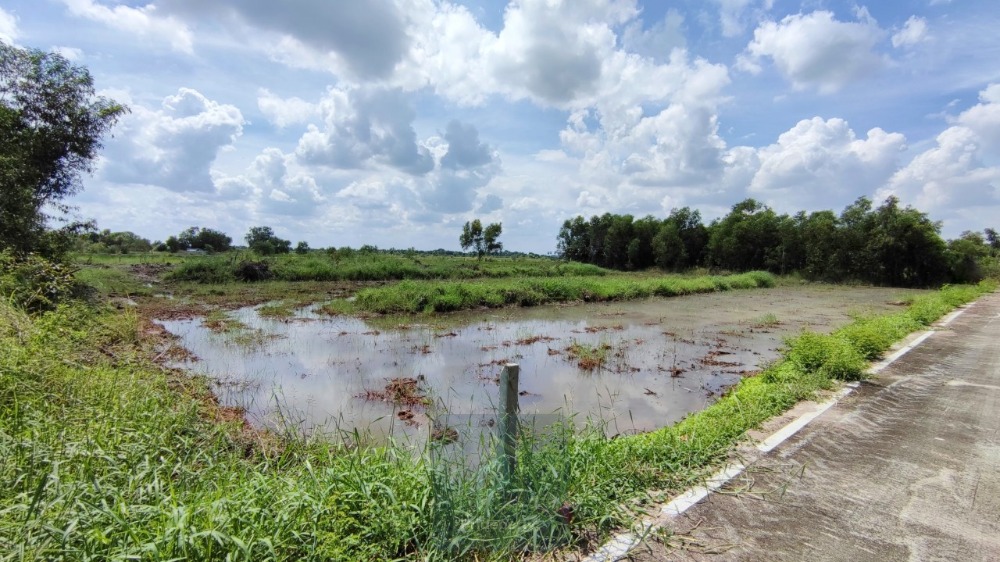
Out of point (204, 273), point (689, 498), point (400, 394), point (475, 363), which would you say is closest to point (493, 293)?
point (475, 363)

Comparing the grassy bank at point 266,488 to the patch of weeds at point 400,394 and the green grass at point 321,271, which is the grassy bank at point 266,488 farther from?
the green grass at point 321,271

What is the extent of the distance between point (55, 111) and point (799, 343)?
16.7m

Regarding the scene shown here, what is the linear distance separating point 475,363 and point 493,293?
8.96 meters

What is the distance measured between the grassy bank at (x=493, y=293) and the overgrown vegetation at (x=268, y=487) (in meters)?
11.2

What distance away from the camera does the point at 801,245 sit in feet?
115

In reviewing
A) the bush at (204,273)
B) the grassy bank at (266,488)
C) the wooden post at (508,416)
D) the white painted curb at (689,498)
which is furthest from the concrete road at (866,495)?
the bush at (204,273)

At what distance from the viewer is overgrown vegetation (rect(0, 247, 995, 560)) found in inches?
75.9

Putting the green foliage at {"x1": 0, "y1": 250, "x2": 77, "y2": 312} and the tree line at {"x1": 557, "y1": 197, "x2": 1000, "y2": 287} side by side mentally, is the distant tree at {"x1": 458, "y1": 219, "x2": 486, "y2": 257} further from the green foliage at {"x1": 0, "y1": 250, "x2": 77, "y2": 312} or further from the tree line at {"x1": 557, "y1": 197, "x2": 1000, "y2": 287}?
the green foliage at {"x1": 0, "y1": 250, "x2": 77, "y2": 312}

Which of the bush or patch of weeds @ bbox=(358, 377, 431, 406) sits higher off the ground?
the bush

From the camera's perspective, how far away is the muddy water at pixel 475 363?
19.6 feet

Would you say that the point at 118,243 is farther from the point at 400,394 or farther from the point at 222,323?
the point at 400,394

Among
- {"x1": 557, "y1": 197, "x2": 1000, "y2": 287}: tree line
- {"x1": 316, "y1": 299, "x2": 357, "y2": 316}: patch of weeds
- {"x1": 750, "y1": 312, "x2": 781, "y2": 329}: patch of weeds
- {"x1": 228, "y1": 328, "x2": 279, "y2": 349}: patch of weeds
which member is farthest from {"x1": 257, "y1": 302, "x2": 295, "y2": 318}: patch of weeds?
{"x1": 557, "y1": 197, "x2": 1000, "y2": 287}: tree line

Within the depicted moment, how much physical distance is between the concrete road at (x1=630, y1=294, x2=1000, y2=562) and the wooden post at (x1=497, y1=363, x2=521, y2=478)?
833mm

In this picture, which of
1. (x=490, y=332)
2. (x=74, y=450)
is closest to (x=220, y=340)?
(x=490, y=332)
